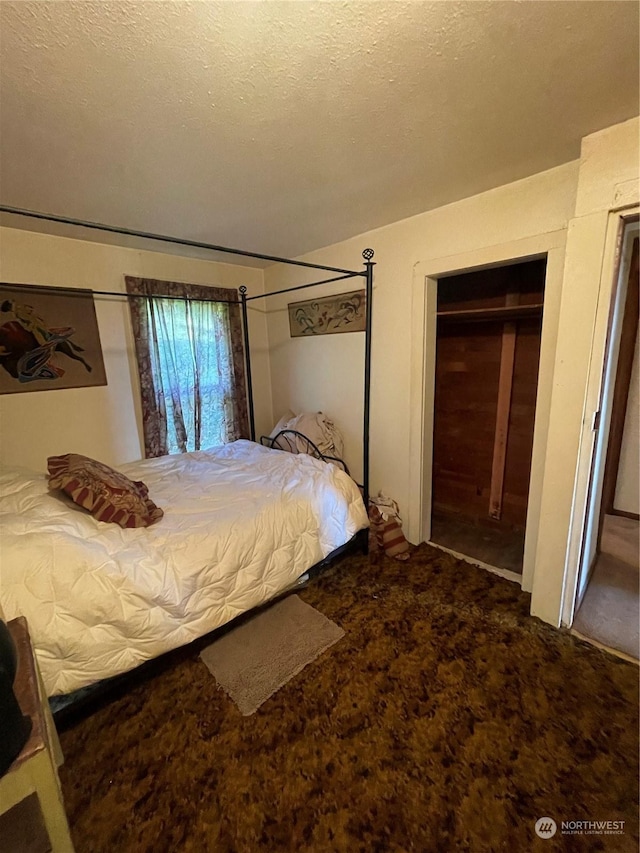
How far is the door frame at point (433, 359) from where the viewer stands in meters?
1.88

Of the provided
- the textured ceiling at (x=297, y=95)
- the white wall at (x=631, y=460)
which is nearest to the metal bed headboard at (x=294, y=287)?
the textured ceiling at (x=297, y=95)

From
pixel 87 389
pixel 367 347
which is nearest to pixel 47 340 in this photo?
pixel 87 389

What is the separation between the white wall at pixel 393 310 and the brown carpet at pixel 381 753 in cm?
129

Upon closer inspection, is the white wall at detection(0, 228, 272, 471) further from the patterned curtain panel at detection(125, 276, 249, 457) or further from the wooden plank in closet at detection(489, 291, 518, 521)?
the wooden plank in closet at detection(489, 291, 518, 521)

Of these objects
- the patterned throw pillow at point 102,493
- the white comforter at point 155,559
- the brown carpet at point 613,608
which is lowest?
the brown carpet at point 613,608

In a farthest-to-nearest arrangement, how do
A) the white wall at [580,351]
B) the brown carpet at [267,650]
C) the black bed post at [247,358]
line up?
the black bed post at [247,358]
the brown carpet at [267,650]
the white wall at [580,351]

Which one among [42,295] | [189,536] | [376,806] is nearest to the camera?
[376,806]

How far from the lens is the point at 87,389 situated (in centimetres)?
282

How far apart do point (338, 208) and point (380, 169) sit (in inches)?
20.6

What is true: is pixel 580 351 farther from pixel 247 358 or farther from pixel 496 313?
pixel 247 358

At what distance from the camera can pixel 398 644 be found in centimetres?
184

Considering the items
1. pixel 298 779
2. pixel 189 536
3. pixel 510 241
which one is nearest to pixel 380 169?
pixel 510 241

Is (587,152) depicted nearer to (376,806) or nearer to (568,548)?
(568,548)

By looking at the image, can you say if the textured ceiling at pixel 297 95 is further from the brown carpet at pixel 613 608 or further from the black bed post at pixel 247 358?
the brown carpet at pixel 613 608
